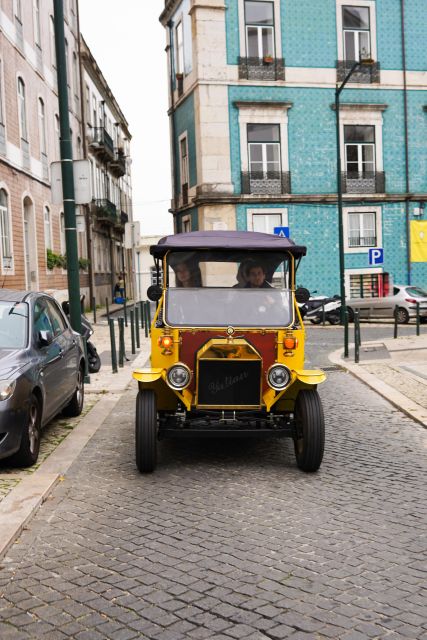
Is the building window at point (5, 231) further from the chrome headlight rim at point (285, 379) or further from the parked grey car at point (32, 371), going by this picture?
the chrome headlight rim at point (285, 379)

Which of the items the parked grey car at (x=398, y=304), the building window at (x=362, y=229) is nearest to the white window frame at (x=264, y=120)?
the building window at (x=362, y=229)

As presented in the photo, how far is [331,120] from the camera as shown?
3130 centimetres

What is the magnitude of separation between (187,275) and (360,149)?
87.0 ft

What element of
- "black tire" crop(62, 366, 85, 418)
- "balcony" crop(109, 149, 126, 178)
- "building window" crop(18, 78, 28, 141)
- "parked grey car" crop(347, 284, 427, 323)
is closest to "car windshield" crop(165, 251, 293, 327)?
"black tire" crop(62, 366, 85, 418)

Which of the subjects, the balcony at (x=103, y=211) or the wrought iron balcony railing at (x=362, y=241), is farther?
the balcony at (x=103, y=211)

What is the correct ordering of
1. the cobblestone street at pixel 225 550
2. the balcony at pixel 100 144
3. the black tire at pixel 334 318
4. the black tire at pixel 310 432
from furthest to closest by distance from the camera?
1. the balcony at pixel 100 144
2. the black tire at pixel 334 318
3. the black tire at pixel 310 432
4. the cobblestone street at pixel 225 550

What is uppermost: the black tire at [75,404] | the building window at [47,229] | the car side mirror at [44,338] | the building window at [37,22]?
the building window at [37,22]

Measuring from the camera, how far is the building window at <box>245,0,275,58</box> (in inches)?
1198

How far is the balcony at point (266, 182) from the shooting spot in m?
30.4

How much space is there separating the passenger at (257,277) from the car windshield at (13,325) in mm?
2256

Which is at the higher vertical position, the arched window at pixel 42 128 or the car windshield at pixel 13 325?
the arched window at pixel 42 128

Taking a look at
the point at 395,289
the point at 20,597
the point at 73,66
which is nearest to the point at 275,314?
the point at 20,597

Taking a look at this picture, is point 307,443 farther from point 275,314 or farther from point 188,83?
point 188,83

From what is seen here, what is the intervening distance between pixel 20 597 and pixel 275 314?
3.71 m
